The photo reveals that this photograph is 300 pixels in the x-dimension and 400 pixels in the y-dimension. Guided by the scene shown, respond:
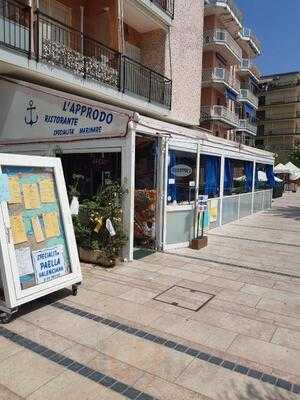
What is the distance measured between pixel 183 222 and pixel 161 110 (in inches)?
251

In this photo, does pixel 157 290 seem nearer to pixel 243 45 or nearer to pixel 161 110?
pixel 161 110

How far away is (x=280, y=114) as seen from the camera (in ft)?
198

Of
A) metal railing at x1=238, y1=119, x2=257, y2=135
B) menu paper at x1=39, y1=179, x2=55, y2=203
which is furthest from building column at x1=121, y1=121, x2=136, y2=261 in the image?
metal railing at x1=238, y1=119, x2=257, y2=135

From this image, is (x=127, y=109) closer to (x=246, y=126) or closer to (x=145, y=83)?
(x=145, y=83)

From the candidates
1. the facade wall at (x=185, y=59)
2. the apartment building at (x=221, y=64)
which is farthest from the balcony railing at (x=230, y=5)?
the facade wall at (x=185, y=59)

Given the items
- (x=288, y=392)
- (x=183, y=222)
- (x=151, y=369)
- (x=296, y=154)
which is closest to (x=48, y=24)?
(x=183, y=222)

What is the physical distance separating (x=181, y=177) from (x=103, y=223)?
2661 mm

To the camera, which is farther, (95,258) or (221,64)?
(221,64)

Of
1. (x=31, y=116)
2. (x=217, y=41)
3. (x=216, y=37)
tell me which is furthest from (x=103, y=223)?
(x=216, y=37)

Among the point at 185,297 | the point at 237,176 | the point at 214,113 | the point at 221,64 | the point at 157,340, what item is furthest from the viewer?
the point at 221,64

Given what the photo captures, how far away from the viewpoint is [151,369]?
3754mm

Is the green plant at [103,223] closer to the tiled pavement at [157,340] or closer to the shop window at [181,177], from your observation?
the tiled pavement at [157,340]

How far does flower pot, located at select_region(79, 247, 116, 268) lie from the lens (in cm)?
717

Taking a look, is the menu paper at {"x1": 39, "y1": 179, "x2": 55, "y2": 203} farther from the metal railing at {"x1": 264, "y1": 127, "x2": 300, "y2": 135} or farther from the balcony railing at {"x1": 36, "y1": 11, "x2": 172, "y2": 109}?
the metal railing at {"x1": 264, "y1": 127, "x2": 300, "y2": 135}
